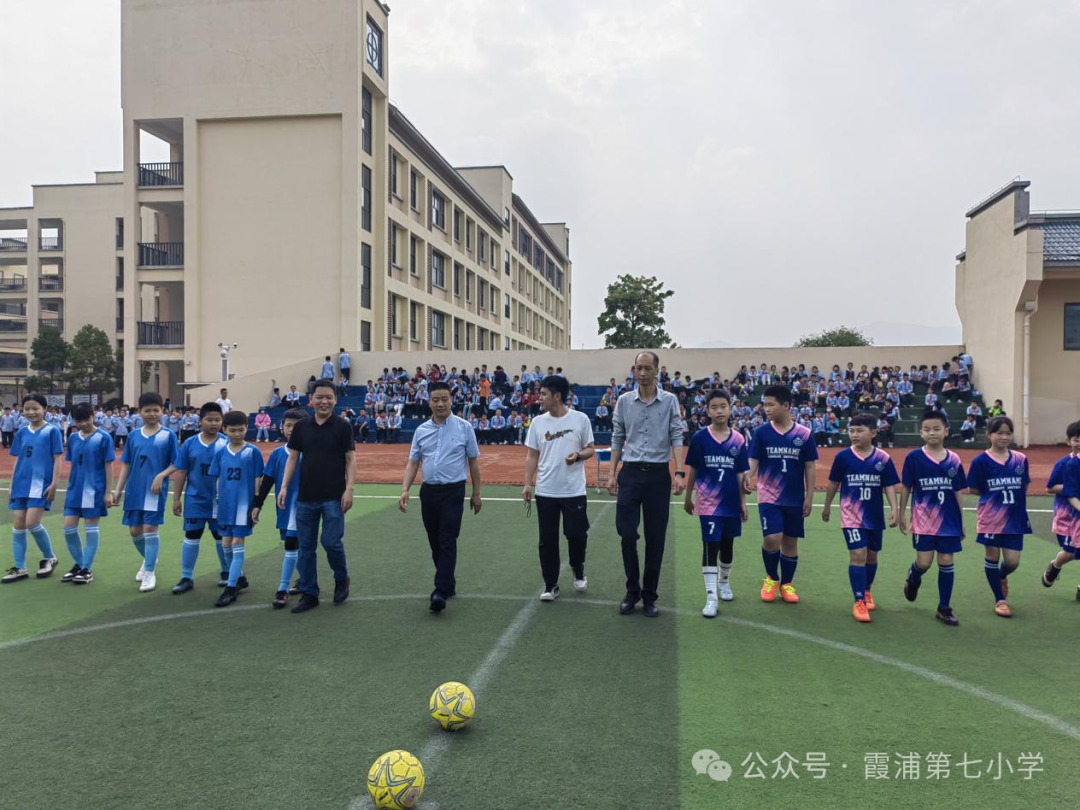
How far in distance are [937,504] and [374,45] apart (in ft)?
114

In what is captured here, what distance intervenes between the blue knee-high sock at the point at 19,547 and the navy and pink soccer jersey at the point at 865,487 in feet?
27.3

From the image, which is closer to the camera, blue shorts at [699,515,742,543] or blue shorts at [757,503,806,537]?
blue shorts at [699,515,742,543]

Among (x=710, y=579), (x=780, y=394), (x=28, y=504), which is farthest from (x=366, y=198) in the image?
(x=710, y=579)

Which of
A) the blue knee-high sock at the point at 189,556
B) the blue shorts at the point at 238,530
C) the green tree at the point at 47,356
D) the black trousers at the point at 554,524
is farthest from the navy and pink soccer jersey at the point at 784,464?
the green tree at the point at 47,356

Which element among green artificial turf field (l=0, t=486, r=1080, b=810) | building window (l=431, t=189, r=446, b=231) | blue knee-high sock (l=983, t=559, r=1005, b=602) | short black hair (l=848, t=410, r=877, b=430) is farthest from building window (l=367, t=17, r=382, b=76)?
blue knee-high sock (l=983, t=559, r=1005, b=602)

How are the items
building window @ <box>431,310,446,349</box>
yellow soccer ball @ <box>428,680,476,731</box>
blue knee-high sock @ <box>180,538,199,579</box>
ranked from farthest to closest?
building window @ <box>431,310,446,349</box>, blue knee-high sock @ <box>180,538,199,579</box>, yellow soccer ball @ <box>428,680,476,731</box>

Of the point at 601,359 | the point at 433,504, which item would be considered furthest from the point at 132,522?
the point at 601,359

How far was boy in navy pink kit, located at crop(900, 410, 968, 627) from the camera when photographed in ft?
20.6

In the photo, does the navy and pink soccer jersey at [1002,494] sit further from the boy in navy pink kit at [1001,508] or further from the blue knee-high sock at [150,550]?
the blue knee-high sock at [150,550]

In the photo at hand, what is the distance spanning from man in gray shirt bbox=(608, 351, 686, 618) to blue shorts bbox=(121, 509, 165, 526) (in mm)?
4500

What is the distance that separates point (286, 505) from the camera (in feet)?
23.3

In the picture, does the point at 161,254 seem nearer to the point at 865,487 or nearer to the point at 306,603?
the point at 306,603

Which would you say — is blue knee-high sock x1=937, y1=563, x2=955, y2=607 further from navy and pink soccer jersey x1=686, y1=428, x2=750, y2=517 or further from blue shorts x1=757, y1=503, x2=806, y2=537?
navy and pink soccer jersey x1=686, y1=428, x2=750, y2=517

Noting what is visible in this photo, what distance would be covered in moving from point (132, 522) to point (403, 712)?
179 inches
